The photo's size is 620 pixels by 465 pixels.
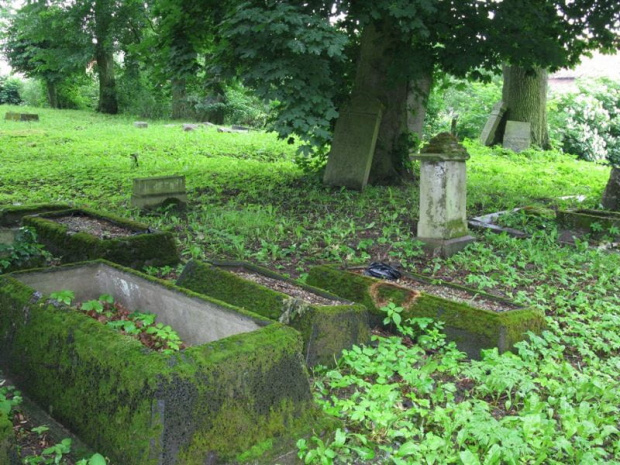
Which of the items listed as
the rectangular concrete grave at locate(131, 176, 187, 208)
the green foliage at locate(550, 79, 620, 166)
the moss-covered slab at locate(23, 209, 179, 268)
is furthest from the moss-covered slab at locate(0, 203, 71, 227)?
the green foliage at locate(550, 79, 620, 166)

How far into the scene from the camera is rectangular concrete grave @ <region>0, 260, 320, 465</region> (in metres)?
2.83

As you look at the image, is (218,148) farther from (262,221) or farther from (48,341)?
(48,341)

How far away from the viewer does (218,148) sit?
16.7 metres

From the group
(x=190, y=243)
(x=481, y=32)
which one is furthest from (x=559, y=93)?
(x=190, y=243)

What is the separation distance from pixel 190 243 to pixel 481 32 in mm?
5760

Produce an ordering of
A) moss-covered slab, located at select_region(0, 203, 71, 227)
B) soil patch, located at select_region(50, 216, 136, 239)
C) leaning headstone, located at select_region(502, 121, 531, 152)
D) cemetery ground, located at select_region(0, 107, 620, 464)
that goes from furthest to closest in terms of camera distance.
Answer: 1. leaning headstone, located at select_region(502, 121, 531, 152)
2. moss-covered slab, located at select_region(0, 203, 71, 227)
3. soil patch, located at select_region(50, 216, 136, 239)
4. cemetery ground, located at select_region(0, 107, 620, 464)


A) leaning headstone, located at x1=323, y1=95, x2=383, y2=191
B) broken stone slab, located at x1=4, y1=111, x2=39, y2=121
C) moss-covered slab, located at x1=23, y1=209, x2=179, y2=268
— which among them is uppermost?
broken stone slab, located at x1=4, y1=111, x2=39, y2=121

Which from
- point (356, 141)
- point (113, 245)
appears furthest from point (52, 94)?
point (113, 245)

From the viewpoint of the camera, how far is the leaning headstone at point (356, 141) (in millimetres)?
10834

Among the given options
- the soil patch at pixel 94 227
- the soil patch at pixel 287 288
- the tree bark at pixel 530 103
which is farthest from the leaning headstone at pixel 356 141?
the tree bark at pixel 530 103

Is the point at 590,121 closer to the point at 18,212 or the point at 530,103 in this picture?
the point at 530,103

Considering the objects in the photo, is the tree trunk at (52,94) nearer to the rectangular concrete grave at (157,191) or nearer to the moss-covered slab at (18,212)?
the rectangular concrete grave at (157,191)

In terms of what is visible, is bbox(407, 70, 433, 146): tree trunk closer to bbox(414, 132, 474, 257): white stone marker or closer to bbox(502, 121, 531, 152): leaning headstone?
bbox(414, 132, 474, 257): white stone marker

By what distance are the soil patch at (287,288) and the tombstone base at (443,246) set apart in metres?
2.81
